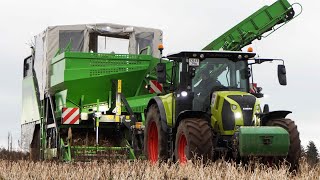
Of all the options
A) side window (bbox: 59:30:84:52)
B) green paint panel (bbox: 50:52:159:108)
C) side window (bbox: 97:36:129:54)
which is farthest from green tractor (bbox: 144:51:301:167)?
side window (bbox: 59:30:84:52)

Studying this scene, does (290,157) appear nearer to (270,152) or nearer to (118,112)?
(270,152)

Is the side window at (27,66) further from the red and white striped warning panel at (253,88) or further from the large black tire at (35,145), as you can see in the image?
the red and white striped warning panel at (253,88)

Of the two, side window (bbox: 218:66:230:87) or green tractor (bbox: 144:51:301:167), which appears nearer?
green tractor (bbox: 144:51:301:167)

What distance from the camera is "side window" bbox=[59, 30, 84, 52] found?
43.7 ft

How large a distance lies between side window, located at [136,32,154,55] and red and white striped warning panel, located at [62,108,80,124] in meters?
2.50

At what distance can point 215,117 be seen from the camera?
28.2 feet

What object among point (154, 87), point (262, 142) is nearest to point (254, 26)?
point (154, 87)

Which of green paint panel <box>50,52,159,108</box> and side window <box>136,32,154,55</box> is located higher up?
side window <box>136,32,154,55</box>

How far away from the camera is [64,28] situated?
13.4 metres

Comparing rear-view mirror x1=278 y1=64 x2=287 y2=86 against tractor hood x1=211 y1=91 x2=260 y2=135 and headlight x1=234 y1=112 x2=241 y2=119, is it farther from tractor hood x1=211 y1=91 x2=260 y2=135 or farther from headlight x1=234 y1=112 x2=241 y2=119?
headlight x1=234 y1=112 x2=241 y2=119

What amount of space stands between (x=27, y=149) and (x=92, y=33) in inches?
122

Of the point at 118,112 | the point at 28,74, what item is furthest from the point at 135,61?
the point at 28,74

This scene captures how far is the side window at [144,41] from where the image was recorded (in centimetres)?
1377

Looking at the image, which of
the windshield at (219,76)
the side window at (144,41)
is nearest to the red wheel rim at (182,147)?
the windshield at (219,76)
